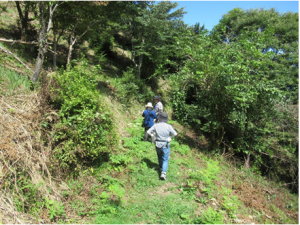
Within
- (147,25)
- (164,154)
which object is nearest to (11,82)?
(164,154)

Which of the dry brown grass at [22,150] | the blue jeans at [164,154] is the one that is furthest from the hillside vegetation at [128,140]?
the blue jeans at [164,154]

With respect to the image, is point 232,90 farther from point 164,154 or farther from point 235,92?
point 164,154

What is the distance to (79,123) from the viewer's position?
4559 millimetres

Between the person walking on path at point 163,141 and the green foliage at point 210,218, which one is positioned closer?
the green foliage at point 210,218

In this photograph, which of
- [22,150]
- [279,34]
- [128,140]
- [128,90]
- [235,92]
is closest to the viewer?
[22,150]

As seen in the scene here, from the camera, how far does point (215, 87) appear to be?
25.1 ft

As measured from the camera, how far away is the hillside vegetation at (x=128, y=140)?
3.74 metres

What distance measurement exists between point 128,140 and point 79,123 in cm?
239

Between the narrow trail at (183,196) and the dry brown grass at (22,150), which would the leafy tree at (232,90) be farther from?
the dry brown grass at (22,150)

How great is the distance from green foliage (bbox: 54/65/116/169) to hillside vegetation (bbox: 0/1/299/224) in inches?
1.0

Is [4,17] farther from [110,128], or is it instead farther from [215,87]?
[215,87]

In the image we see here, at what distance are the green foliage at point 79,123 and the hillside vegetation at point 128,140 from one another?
1.0 inches

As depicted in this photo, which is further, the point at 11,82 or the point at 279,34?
the point at 279,34

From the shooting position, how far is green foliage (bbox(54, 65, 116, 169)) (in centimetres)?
443
